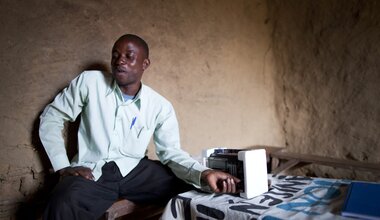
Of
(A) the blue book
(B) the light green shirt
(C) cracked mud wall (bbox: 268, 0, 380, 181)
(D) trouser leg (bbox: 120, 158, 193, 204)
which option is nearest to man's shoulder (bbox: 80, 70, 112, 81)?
(B) the light green shirt

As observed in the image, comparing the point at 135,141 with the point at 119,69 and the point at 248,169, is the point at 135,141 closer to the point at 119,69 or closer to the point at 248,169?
the point at 119,69

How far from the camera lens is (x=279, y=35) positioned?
3.32m

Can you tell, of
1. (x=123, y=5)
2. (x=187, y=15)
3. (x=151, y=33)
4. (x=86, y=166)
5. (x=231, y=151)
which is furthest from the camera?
(x=187, y=15)

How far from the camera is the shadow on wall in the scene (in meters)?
1.71

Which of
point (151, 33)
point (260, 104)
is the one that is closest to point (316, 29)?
point (260, 104)

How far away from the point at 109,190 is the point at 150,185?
25 cm

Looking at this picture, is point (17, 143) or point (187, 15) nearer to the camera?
point (17, 143)

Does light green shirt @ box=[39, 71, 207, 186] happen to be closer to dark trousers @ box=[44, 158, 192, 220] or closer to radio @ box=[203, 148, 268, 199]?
dark trousers @ box=[44, 158, 192, 220]

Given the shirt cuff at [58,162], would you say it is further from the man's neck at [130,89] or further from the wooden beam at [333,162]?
the wooden beam at [333,162]

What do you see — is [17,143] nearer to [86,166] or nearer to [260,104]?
[86,166]

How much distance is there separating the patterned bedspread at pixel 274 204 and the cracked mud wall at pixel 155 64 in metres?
0.98

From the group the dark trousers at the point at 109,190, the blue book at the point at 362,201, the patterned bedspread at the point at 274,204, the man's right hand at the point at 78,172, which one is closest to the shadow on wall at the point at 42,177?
the man's right hand at the point at 78,172

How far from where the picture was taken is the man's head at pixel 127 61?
1674 millimetres

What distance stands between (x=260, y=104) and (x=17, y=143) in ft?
7.97
